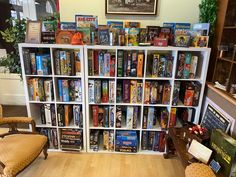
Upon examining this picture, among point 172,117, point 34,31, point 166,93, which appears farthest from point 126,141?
point 34,31

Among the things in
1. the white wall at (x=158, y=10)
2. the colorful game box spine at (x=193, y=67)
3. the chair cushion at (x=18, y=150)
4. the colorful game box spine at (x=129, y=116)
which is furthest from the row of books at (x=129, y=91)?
the chair cushion at (x=18, y=150)

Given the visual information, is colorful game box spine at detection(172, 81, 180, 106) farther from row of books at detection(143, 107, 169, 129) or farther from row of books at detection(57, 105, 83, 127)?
row of books at detection(57, 105, 83, 127)

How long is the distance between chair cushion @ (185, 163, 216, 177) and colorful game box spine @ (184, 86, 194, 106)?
767mm

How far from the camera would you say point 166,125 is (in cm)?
226

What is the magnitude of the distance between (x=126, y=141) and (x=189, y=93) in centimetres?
93

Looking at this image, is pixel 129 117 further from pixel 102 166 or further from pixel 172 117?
pixel 102 166

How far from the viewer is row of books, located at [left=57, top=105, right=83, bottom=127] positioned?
2227mm

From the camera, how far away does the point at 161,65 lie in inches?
81.4

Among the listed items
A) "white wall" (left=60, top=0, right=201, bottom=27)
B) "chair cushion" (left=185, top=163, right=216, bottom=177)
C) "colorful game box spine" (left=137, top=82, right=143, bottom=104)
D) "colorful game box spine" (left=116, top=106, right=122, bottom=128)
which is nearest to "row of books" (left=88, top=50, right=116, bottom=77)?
"colorful game box spine" (left=137, top=82, right=143, bottom=104)

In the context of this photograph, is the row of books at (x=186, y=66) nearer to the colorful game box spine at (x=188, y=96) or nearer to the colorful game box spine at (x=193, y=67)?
the colorful game box spine at (x=193, y=67)

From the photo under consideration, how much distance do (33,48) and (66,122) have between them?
932 mm

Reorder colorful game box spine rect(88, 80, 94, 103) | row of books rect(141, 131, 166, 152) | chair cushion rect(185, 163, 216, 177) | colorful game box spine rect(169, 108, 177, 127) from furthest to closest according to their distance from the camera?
1. row of books rect(141, 131, 166, 152)
2. colorful game box spine rect(169, 108, 177, 127)
3. colorful game box spine rect(88, 80, 94, 103)
4. chair cushion rect(185, 163, 216, 177)

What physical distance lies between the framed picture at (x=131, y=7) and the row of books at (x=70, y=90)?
1.01 metres

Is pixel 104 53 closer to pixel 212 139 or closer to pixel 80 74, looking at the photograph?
pixel 80 74
